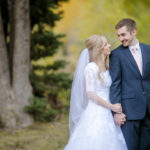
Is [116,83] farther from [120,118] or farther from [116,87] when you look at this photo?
[120,118]

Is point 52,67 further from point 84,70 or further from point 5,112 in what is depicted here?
point 84,70

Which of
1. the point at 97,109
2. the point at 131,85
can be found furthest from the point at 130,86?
the point at 97,109

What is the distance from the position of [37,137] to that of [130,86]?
2.99 meters

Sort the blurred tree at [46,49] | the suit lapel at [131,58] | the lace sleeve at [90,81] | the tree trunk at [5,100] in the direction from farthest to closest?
the blurred tree at [46,49] → the tree trunk at [5,100] → the lace sleeve at [90,81] → the suit lapel at [131,58]

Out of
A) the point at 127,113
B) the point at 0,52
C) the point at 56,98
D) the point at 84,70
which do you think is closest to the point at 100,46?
the point at 84,70

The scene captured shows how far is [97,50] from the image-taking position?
119 inches

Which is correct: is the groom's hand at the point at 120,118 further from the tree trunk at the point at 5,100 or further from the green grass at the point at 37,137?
the tree trunk at the point at 5,100

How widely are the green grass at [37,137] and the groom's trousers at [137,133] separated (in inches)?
78.9

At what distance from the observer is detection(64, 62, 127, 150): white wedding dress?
294cm

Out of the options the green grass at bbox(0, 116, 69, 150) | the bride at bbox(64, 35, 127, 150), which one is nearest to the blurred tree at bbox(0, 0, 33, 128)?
the green grass at bbox(0, 116, 69, 150)

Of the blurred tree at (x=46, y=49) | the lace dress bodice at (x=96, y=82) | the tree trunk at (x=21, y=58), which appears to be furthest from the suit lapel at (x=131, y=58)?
the blurred tree at (x=46, y=49)

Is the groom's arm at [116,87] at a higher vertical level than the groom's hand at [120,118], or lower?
higher

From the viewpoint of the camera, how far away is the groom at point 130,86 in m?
2.82

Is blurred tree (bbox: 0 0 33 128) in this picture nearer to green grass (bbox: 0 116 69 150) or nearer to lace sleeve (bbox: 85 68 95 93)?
green grass (bbox: 0 116 69 150)
